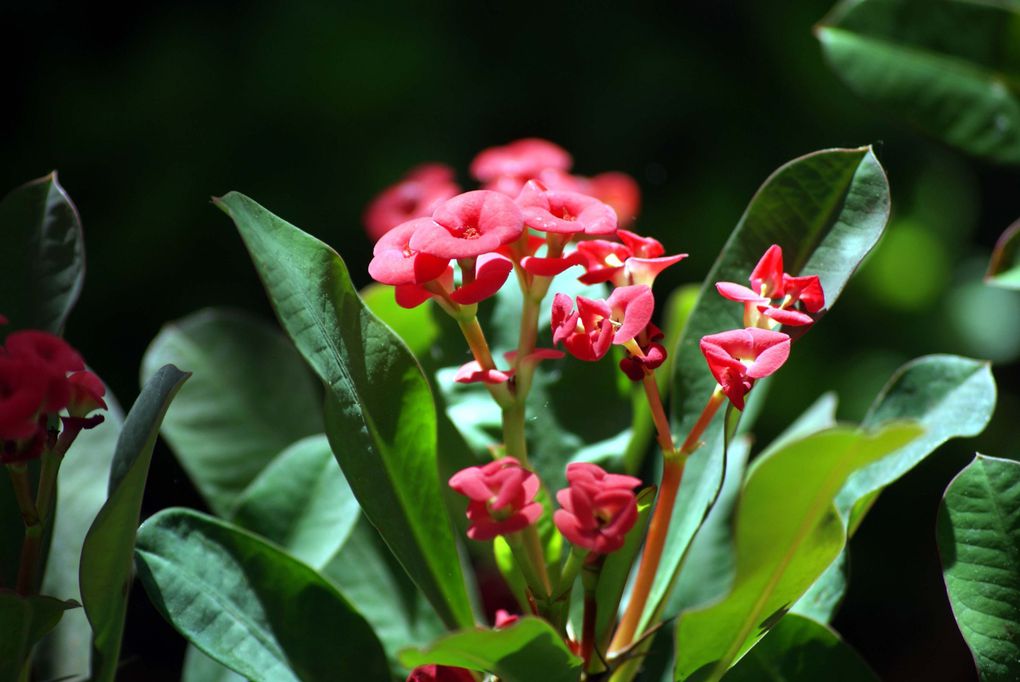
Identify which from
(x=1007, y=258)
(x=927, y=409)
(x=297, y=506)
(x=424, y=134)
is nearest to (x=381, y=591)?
(x=297, y=506)

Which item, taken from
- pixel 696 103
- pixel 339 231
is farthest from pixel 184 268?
pixel 696 103

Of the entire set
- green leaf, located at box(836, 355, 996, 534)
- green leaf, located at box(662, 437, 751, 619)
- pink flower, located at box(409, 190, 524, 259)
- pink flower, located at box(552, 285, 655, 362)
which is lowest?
green leaf, located at box(662, 437, 751, 619)

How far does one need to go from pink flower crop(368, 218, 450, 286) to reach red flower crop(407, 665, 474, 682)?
0.23m

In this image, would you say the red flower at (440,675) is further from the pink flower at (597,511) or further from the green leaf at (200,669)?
the green leaf at (200,669)

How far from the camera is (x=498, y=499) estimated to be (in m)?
0.56

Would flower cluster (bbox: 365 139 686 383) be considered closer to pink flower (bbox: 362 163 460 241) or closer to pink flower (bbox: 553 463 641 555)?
pink flower (bbox: 553 463 641 555)

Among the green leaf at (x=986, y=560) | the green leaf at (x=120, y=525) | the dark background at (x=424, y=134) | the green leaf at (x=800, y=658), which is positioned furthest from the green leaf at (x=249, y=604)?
the dark background at (x=424, y=134)

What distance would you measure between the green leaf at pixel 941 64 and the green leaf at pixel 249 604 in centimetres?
62

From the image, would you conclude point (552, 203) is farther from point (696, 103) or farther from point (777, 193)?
point (696, 103)

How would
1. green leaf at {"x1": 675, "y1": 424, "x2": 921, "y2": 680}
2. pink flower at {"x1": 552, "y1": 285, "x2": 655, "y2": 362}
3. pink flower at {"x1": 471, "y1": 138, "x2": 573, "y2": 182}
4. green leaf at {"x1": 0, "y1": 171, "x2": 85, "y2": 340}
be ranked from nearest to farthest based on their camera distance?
green leaf at {"x1": 675, "y1": 424, "x2": 921, "y2": 680} → pink flower at {"x1": 552, "y1": 285, "x2": 655, "y2": 362} → green leaf at {"x1": 0, "y1": 171, "x2": 85, "y2": 340} → pink flower at {"x1": 471, "y1": 138, "x2": 573, "y2": 182}

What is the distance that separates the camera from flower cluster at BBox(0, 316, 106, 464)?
0.52 meters

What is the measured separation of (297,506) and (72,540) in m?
0.17

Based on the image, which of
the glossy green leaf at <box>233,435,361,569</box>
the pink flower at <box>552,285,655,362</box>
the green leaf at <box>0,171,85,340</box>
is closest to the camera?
the pink flower at <box>552,285,655,362</box>

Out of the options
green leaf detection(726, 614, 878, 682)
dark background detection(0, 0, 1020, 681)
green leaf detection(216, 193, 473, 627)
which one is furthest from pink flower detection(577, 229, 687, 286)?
dark background detection(0, 0, 1020, 681)
